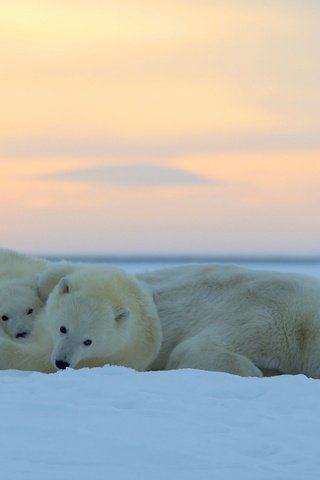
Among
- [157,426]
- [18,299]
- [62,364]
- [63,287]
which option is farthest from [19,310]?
[157,426]

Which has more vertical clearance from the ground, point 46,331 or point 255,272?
point 255,272

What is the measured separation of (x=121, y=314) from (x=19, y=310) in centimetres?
92

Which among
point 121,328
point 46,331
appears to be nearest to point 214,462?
point 121,328

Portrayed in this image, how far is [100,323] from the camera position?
5.23m

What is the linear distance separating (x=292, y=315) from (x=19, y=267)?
85.2 inches

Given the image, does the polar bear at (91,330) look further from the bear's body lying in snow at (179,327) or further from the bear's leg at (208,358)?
the bear's leg at (208,358)

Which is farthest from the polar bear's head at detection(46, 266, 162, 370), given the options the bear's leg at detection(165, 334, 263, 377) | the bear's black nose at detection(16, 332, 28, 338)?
the bear's black nose at detection(16, 332, 28, 338)

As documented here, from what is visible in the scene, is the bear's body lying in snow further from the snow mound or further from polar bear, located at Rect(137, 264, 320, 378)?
the snow mound

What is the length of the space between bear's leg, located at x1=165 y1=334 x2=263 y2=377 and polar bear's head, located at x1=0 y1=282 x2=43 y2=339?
1.03 meters

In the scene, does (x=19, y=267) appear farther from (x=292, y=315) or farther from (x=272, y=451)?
(x=272, y=451)

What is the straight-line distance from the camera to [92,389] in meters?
4.10

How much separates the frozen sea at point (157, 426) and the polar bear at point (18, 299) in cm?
124

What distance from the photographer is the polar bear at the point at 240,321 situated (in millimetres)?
5332

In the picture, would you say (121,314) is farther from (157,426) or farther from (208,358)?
(157,426)
